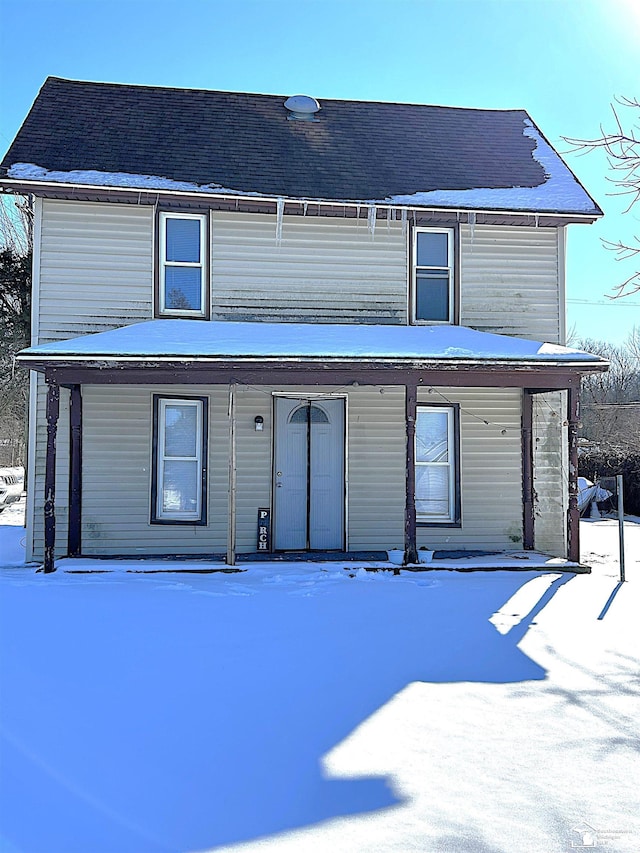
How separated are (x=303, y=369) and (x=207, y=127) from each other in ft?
16.7

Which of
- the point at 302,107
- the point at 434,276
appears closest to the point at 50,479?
the point at 434,276

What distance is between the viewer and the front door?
10.5 metres

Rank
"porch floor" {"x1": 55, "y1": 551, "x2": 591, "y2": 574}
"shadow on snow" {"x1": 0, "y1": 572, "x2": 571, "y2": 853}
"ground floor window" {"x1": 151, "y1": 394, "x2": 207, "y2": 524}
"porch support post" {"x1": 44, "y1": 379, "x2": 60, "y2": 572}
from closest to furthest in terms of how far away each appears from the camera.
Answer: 1. "shadow on snow" {"x1": 0, "y1": 572, "x2": 571, "y2": 853}
2. "porch support post" {"x1": 44, "y1": 379, "x2": 60, "y2": 572}
3. "porch floor" {"x1": 55, "y1": 551, "x2": 591, "y2": 574}
4. "ground floor window" {"x1": 151, "y1": 394, "x2": 207, "y2": 524}

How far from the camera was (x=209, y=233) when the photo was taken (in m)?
10.3

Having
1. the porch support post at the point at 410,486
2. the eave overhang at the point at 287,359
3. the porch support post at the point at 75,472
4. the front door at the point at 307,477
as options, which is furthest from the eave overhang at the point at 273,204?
the porch support post at the point at 410,486

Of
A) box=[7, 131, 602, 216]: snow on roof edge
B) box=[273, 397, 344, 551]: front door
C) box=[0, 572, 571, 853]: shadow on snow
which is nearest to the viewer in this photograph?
box=[0, 572, 571, 853]: shadow on snow

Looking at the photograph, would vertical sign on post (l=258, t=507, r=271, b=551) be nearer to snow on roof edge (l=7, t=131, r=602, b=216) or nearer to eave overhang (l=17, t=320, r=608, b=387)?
eave overhang (l=17, t=320, r=608, b=387)

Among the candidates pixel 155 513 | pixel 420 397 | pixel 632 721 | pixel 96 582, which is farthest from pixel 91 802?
pixel 420 397

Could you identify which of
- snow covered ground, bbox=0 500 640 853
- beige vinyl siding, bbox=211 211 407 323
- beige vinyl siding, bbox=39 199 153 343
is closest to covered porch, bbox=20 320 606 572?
beige vinyl siding, bbox=211 211 407 323

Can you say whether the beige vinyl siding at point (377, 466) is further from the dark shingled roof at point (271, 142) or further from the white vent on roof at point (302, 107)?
the white vent on roof at point (302, 107)

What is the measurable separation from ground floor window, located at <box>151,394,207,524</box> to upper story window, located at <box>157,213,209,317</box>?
52.4 inches

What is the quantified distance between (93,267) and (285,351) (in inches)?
127

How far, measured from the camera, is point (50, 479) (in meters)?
8.98

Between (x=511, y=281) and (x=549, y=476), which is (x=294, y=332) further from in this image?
(x=549, y=476)
